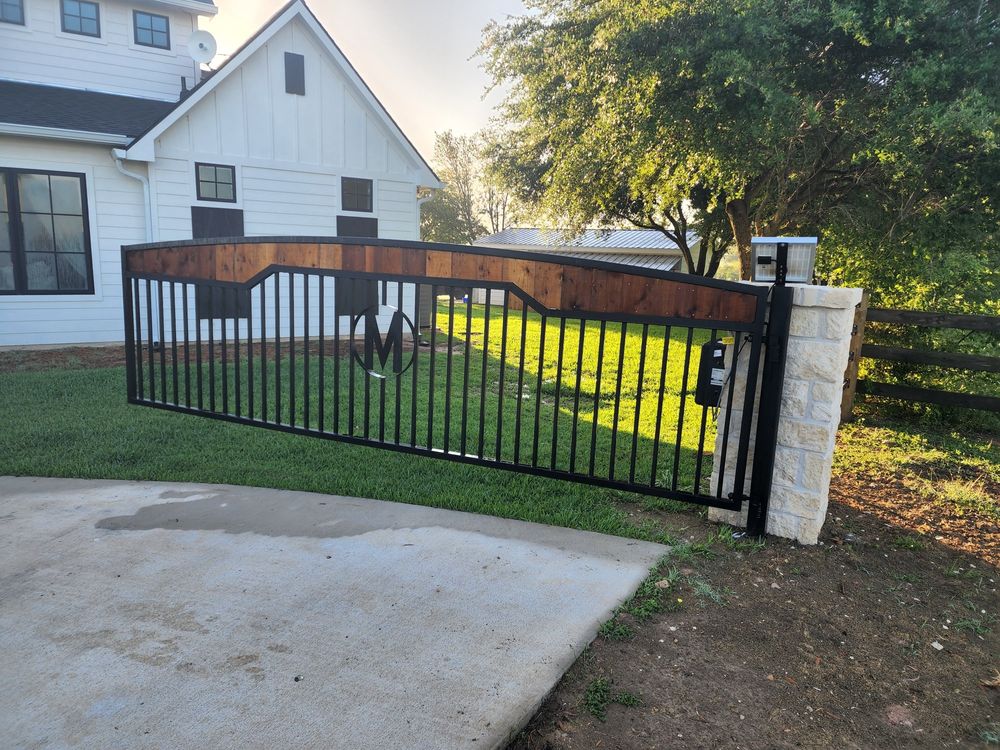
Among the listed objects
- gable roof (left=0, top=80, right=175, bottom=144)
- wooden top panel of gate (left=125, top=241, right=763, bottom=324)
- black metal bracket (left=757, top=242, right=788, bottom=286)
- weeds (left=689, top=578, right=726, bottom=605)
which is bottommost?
weeds (left=689, top=578, right=726, bottom=605)

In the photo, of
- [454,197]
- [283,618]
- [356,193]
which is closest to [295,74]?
[356,193]

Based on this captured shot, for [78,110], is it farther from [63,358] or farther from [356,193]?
[356,193]

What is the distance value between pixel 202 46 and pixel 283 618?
11727 millimetres

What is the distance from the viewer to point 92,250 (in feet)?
29.7

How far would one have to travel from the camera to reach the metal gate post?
130 inches

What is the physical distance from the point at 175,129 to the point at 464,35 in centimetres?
527

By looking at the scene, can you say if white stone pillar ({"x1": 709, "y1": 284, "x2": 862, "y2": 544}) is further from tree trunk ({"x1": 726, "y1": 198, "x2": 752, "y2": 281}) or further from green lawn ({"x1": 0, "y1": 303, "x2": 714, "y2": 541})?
tree trunk ({"x1": 726, "y1": 198, "x2": 752, "y2": 281})

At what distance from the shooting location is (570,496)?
13.9ft

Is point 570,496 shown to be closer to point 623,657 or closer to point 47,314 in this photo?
point 623,657

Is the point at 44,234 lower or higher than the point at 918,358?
higher

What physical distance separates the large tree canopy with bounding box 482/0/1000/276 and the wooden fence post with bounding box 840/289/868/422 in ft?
7.16

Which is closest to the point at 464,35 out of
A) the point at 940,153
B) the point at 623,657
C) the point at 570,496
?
the point at 940,153

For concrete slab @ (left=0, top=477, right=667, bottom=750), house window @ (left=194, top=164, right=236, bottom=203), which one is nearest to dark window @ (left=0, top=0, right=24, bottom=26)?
house window @ (left=194, top=164, right=236, bottom=203)

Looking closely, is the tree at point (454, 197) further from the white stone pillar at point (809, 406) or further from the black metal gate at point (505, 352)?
the white stone pillar at point (809, 406)
